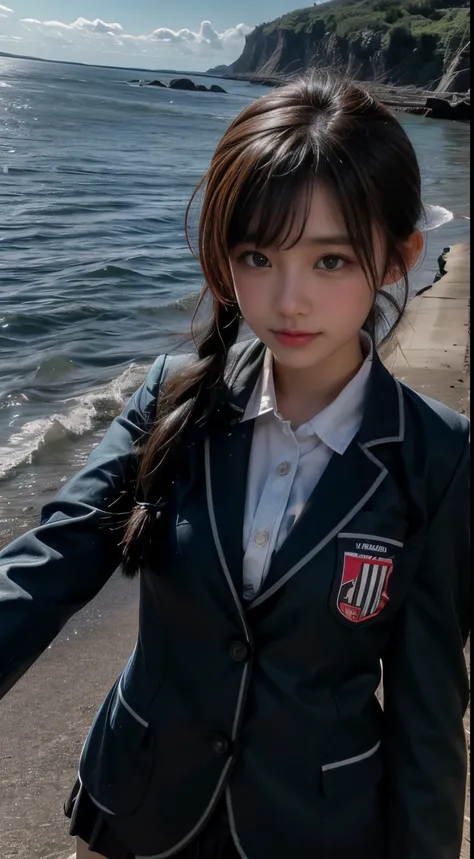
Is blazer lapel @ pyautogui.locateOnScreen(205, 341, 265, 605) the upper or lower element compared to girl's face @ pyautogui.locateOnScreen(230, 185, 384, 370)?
lower

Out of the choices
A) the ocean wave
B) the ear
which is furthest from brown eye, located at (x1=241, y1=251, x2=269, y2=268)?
the ocean wave

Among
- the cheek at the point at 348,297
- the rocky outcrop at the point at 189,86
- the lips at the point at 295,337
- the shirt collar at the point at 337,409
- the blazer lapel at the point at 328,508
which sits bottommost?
the rocky outcrop at the point at 189,86

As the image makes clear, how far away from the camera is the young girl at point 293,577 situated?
1.26 metres

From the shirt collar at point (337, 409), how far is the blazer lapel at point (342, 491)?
0.10ft

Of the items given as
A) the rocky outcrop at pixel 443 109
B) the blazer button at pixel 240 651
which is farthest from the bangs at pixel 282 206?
the rocky outcrop at pixel 443 109

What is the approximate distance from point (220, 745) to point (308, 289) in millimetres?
668

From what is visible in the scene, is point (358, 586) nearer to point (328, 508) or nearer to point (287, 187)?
point (328, 508)

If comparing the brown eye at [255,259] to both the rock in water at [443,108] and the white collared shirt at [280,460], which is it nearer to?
the white collared shirt at [280,460]

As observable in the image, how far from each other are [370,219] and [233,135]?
254 mm

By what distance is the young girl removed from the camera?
126cm

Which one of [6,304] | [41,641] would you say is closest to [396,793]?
[41,641]

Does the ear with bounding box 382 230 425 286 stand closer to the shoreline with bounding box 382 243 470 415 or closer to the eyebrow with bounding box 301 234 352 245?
the eyebrow with bounding box 301 234 352 245

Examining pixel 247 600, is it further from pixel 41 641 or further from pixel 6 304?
pixel 6 304

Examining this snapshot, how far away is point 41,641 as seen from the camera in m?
1.27
